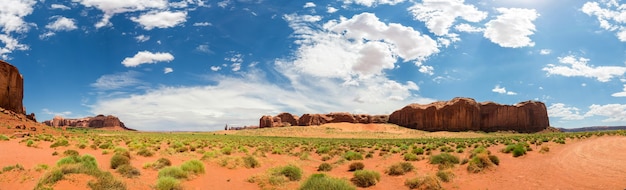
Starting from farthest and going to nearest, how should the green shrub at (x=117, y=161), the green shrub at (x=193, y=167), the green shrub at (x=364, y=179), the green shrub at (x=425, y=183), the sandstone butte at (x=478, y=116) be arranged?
the sandstone butte at (x=478, y=116) → the green shrub at (x=117, y=161) → the green shrub at (x=193, y=167) → the green shrub at (x=364, y=179) → the green shrub at (x=425, y=183)

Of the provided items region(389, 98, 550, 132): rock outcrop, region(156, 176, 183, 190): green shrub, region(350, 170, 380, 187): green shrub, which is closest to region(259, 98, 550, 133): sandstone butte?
region(389, 98, 550, 132): rock outcrop

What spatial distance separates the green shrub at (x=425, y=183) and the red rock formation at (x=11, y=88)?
64.3 meters

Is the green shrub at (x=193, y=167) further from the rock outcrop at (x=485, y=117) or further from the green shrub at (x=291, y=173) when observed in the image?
the rock outcrop at (x=485, y=117)

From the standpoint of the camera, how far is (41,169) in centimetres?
1266

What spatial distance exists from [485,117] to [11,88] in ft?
388

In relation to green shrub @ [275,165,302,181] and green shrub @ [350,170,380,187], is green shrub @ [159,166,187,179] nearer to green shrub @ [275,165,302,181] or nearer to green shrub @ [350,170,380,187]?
green shrub @ [275,165,302,181]

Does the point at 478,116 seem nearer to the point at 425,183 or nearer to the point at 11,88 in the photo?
the point at 425,183

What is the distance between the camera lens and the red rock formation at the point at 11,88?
52728mm

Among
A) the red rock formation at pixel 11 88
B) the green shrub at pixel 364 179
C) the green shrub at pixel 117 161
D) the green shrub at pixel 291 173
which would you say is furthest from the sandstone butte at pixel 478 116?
the green shrub at pixel 117 161

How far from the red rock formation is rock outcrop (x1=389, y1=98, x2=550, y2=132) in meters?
103

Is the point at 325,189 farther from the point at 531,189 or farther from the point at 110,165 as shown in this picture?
the point at 110,165

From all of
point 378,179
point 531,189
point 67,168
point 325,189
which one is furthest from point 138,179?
point 531,189

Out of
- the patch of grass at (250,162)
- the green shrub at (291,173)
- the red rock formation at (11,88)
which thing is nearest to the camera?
the green shrub at (291,173)

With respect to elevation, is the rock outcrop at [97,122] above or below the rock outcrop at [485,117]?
below
